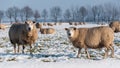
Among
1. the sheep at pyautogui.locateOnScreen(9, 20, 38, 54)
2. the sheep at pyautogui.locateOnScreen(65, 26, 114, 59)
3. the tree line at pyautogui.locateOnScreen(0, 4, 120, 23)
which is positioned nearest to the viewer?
the sheep at pyautogui.locateOnScreen(65, 26, 114, 59)

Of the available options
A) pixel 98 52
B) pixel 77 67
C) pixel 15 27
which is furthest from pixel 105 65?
pixel 15 27

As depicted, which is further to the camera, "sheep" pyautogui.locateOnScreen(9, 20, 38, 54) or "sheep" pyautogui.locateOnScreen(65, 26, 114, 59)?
"sheep" pyautogui.locateOnScreen(9, 20, 38, 54)

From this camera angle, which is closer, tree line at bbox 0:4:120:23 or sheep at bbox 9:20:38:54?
sheep at bbox 9:20:38:54

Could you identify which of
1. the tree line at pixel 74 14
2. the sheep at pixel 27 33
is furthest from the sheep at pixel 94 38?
the tree line at pixel 74 14

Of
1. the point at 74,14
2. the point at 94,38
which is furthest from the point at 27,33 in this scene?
A: the point at 74,14

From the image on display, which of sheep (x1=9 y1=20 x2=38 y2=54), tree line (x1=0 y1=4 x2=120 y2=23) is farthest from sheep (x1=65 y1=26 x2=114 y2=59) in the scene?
tree line (x1=0 y1=4 x2=120 y2=23)

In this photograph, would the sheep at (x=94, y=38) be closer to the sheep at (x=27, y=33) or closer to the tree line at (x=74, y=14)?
the sheep at (x=27, y=33)

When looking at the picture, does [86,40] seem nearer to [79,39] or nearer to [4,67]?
[79,39]

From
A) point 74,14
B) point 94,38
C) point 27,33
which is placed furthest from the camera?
point 74,14

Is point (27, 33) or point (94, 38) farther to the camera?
point (27, 33)

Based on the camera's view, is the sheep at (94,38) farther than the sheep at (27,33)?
No

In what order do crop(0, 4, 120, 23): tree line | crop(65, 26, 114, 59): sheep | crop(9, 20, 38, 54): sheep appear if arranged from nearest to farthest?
crop(65, 26, 114, 59): sheep → crop(9, 20, 38, 54): sheep → crop(0, 4, 120, 23): tree line

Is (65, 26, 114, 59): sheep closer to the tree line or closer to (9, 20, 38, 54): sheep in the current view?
(9, 20, 38, 54): sheep

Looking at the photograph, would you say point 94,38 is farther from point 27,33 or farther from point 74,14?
point 74,14
